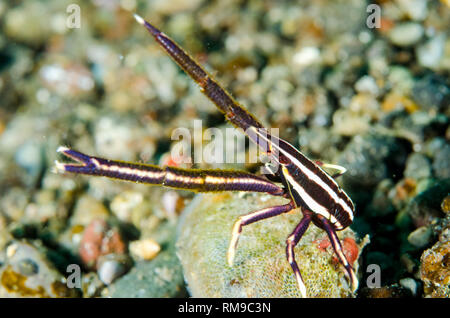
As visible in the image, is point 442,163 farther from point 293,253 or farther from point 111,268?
point 111,268

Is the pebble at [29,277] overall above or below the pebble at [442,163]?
below

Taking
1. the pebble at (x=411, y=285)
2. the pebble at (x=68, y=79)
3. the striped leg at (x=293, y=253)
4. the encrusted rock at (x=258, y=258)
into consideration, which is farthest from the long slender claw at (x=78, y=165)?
the pebble at (x=68, y=79)

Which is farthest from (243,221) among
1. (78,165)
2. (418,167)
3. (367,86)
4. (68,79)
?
(68,79)

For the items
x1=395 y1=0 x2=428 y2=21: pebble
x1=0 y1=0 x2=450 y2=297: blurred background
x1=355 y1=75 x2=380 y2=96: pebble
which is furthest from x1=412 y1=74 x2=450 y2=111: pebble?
x1=395 y1=0 x2=428 y2=21: pebble

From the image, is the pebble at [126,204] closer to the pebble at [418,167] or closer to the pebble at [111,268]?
the pebble at [111,268]

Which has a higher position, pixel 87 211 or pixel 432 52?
pixel 432 52

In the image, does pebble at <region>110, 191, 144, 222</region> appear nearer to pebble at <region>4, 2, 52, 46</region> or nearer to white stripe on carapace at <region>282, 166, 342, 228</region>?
white stripe on carapace at <region>282, 166, 342, 228</region>
